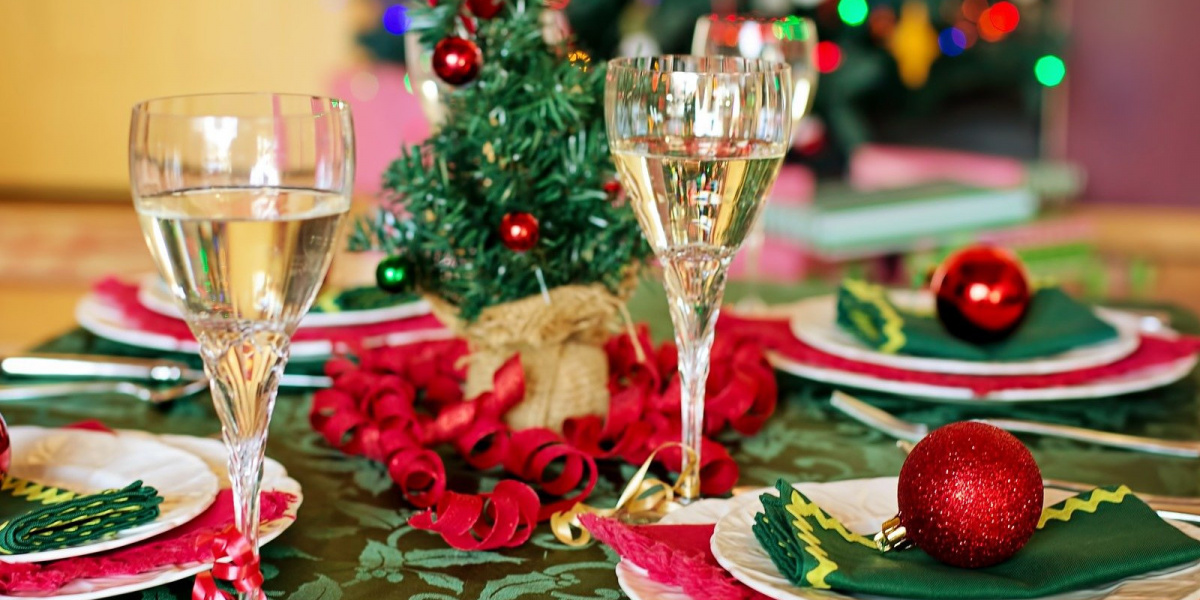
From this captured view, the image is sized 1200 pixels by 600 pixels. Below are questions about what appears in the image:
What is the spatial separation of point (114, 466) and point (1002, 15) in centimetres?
330

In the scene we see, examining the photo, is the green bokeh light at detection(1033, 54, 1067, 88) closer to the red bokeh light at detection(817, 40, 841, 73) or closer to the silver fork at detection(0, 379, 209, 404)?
the red bokeh light at detection(817, 40, 841, 73)

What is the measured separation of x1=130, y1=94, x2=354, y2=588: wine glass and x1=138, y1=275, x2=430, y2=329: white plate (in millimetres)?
589

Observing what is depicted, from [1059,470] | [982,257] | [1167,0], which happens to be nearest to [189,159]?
[1059,470]

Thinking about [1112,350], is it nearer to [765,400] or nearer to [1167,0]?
[765,400]

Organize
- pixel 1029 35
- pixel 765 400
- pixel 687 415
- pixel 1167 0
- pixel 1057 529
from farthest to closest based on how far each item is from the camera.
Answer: pixel 1167 0 < pixel 1029 35 < pixel 765 400 < pixel 687 415 < pixel 1057 529

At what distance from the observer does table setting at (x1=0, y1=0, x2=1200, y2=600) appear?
59 cm

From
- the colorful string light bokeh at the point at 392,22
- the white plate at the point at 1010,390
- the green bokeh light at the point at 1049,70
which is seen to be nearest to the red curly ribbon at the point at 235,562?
the white plate at the point at 1010,390

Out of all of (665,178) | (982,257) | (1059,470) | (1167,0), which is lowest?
(1059,470)

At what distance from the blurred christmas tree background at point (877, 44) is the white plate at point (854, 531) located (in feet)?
8.71

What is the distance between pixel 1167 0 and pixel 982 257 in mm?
3372

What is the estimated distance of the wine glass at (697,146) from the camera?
0.73 metres

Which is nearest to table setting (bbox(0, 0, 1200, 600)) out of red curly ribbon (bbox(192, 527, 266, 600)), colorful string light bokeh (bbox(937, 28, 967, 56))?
red curly ribbon (bbox(192, 527, 266, 600))

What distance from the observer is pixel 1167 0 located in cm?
402

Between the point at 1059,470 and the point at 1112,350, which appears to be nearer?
the point at 1059,470
